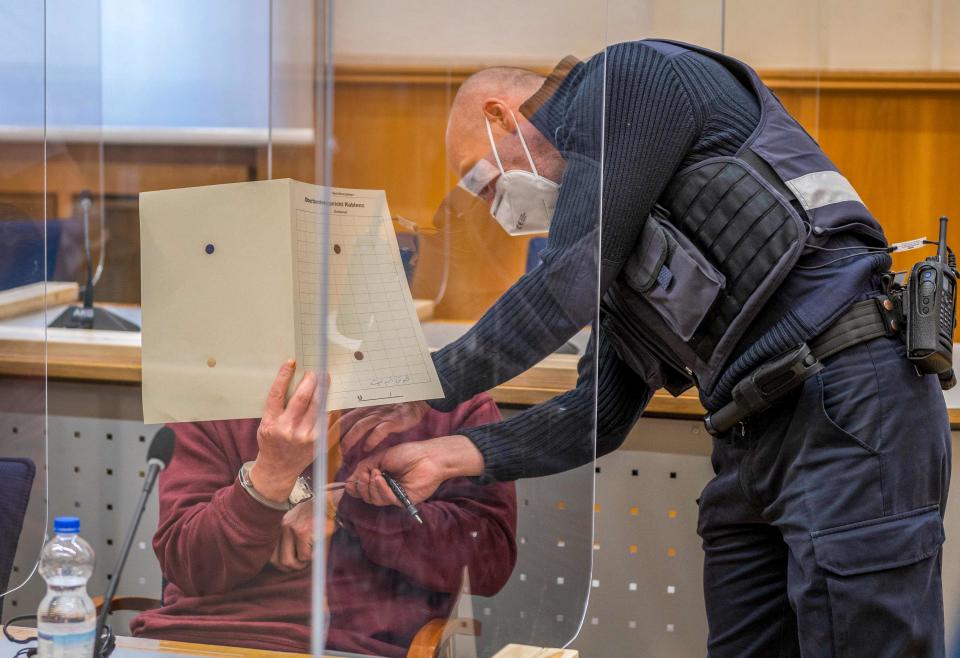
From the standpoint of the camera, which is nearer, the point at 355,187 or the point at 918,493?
the point at 355,187

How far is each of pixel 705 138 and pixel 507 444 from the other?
1.65 feet

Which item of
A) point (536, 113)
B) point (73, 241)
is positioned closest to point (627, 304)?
point (536, 113)

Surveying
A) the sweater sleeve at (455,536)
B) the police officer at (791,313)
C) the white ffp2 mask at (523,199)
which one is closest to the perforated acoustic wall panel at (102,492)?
the sweater sleeve at (455,536)

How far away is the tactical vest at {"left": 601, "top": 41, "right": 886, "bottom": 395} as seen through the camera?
124 centimetres

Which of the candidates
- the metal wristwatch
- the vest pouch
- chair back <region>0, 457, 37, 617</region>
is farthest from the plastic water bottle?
the vest pouch

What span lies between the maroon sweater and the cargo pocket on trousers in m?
0.44

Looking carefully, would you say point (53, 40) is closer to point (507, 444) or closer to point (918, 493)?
point (507, 444)

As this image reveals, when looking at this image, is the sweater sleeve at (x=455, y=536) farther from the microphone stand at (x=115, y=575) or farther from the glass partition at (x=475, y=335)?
the microphone stand at (x=115, y=575)

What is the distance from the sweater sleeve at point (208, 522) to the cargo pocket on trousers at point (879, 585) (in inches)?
26.4

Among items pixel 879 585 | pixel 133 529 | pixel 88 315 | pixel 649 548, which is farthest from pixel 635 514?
pixel 88 315

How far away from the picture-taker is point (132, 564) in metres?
1.17

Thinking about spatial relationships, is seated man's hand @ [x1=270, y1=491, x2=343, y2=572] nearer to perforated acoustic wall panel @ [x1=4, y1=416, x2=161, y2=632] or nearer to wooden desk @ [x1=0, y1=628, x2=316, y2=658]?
wooden desk @ [x1=0, y1=628, x2=316, y2=658]

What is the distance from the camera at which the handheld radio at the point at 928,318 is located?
122cm

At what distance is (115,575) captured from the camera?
45.7 inches
